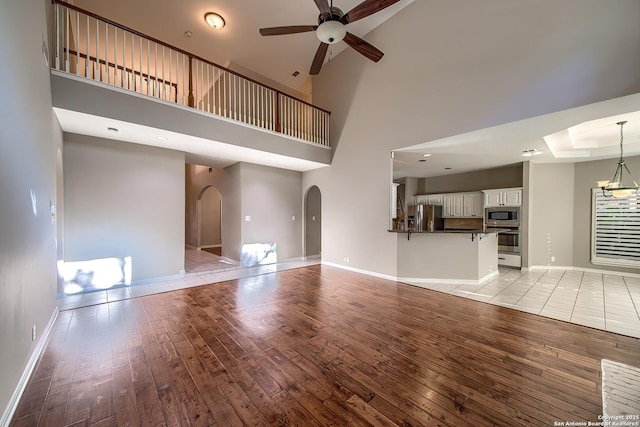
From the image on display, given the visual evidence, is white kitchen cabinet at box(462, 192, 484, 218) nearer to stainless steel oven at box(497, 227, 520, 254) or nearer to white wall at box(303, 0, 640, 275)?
stainless steel oven at box(497, 227, 520, 254)

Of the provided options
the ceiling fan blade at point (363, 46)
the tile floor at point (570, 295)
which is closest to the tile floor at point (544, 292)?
the tile floor at point (570, 295)

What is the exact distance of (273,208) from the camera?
644 centimetres

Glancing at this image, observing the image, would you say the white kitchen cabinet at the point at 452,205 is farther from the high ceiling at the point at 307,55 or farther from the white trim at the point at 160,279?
the white trim at the point at 160,279

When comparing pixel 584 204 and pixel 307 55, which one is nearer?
pixel 584 204

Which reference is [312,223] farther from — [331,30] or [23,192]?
[23,192]

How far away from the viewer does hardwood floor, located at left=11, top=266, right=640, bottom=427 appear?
1.57m

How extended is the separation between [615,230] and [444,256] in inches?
167

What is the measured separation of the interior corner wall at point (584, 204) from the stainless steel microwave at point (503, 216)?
1344mm

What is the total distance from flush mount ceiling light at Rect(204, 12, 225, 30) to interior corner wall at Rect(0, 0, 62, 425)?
123 inches

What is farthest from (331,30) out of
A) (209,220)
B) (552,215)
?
(209,220)

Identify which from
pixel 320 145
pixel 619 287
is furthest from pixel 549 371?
pixel 320 145

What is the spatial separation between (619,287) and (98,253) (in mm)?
9271

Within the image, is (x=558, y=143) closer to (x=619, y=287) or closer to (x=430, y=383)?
(x=619, y=287)

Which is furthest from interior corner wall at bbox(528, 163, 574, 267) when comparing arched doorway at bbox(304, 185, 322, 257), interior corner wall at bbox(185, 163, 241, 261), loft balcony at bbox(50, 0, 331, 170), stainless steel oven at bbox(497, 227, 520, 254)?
interior corner wall at bbox(185, 163, 241, 261)
